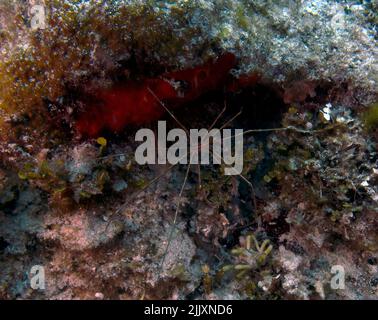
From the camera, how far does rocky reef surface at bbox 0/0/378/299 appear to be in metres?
2.91

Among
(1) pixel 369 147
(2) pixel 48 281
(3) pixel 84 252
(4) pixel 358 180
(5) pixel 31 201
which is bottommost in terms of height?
(2) pixel 48 281

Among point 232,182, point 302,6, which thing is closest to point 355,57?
point 302,6

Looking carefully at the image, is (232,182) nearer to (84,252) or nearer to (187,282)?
(187,282)

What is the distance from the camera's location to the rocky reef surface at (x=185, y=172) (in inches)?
115

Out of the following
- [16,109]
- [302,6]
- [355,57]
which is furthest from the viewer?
[302,6]

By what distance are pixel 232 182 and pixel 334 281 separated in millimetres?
1321

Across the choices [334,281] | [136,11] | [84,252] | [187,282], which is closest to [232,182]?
[187,282]

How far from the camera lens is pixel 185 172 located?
11.8 ft

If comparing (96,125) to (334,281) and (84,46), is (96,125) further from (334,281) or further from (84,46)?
(334,281)
